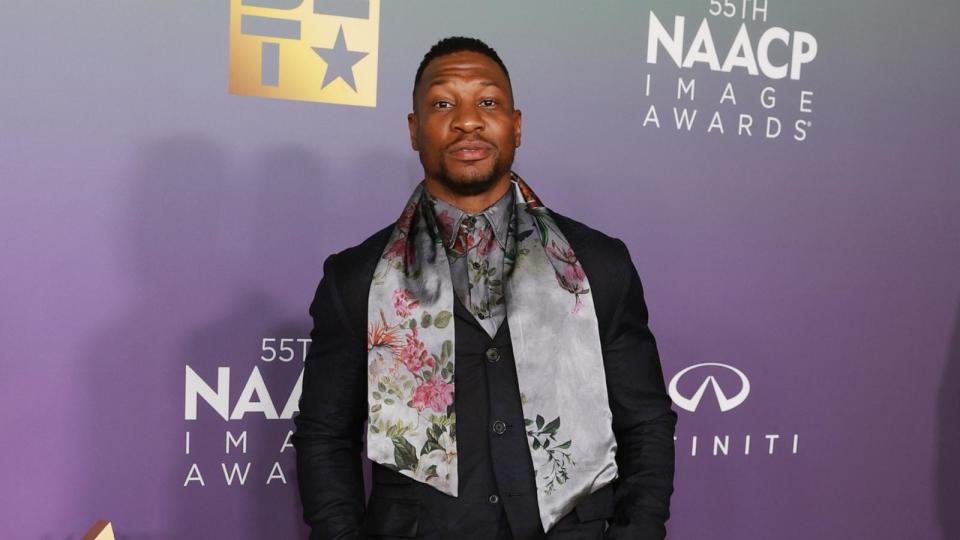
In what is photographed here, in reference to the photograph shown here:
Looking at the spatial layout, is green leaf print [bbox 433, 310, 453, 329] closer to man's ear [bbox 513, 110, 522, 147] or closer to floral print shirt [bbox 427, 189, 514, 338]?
floral print shirt [bbox 427, 189, 514, 338]

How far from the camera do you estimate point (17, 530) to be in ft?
6.47

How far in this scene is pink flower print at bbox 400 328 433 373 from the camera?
144 cm

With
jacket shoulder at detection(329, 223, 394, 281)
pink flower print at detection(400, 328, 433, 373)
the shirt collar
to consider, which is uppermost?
the shirt collar

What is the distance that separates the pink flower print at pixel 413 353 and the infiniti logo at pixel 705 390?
112 cm

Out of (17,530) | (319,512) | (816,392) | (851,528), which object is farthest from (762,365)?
(17,530)

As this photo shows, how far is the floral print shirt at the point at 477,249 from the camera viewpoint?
58.3 inches

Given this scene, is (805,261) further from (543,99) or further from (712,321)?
(543,99)

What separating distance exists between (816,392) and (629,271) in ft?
4.09

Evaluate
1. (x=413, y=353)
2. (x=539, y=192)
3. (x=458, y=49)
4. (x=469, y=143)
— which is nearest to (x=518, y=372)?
(x=413, y=353)

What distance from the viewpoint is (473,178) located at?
58.3 inches

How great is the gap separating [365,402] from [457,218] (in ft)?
1.19

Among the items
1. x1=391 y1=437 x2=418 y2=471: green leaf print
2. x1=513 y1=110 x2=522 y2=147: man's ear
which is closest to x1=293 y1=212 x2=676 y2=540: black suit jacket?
x1=391 y1=437 x2=418 y2=471: green leaf print

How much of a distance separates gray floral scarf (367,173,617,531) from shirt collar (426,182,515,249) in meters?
0.02

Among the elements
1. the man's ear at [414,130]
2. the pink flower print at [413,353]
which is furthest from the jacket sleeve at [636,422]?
the man's ear at [414,130]
